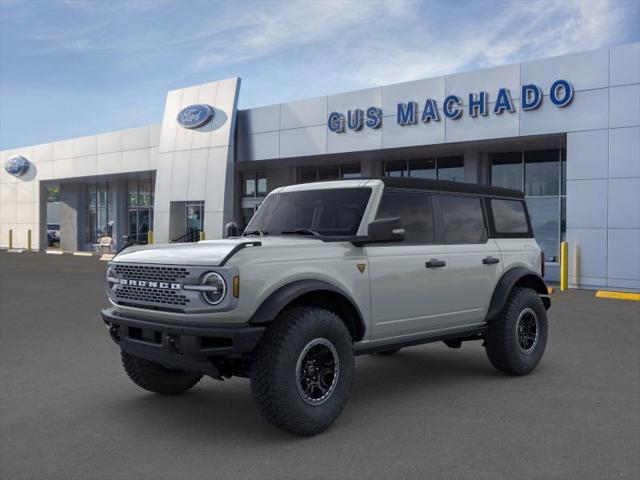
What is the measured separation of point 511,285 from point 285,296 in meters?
3.03

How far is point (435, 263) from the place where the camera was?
579cm

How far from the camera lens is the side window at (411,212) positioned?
5684 millimetres

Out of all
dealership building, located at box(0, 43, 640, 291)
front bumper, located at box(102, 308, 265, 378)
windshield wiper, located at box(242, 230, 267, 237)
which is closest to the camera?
front bumper, located at box(102, 308, 265, 378)

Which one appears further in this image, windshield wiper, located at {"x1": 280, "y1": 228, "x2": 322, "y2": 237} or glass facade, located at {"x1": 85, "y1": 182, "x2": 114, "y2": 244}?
glass facade, located at {"x1": 85, "y1": 182, "x2": 114, "y2": 244}

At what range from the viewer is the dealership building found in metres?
15.5

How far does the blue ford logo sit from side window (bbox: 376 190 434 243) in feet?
121

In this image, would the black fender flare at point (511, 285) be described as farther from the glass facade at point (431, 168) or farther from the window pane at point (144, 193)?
the window pane at point (144, 193)

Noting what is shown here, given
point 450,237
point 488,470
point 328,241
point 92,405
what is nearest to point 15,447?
point 92,405

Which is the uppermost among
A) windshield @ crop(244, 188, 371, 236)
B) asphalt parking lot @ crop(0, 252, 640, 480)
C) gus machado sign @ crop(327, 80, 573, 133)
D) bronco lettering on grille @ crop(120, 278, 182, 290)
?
gus machado sign @ crop(327, 80, 573, 133)

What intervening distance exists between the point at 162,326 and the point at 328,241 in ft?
4.90

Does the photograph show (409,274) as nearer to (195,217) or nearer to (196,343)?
(196,343)

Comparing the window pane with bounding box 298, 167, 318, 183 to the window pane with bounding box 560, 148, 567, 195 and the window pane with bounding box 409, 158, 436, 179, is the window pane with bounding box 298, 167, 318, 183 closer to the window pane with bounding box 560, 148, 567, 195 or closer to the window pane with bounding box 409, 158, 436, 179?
the window pane with bounding box 409, 158, 436, 179

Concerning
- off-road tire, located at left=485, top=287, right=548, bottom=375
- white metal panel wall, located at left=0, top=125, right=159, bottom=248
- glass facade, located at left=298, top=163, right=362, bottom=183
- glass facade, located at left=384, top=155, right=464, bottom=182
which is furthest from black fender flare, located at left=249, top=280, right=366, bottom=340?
white metal panel wall, located at left=0, top=125, right=159, bottom=248

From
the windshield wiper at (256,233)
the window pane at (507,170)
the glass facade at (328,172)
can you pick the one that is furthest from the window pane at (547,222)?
the windshield wiper at (256,233)
